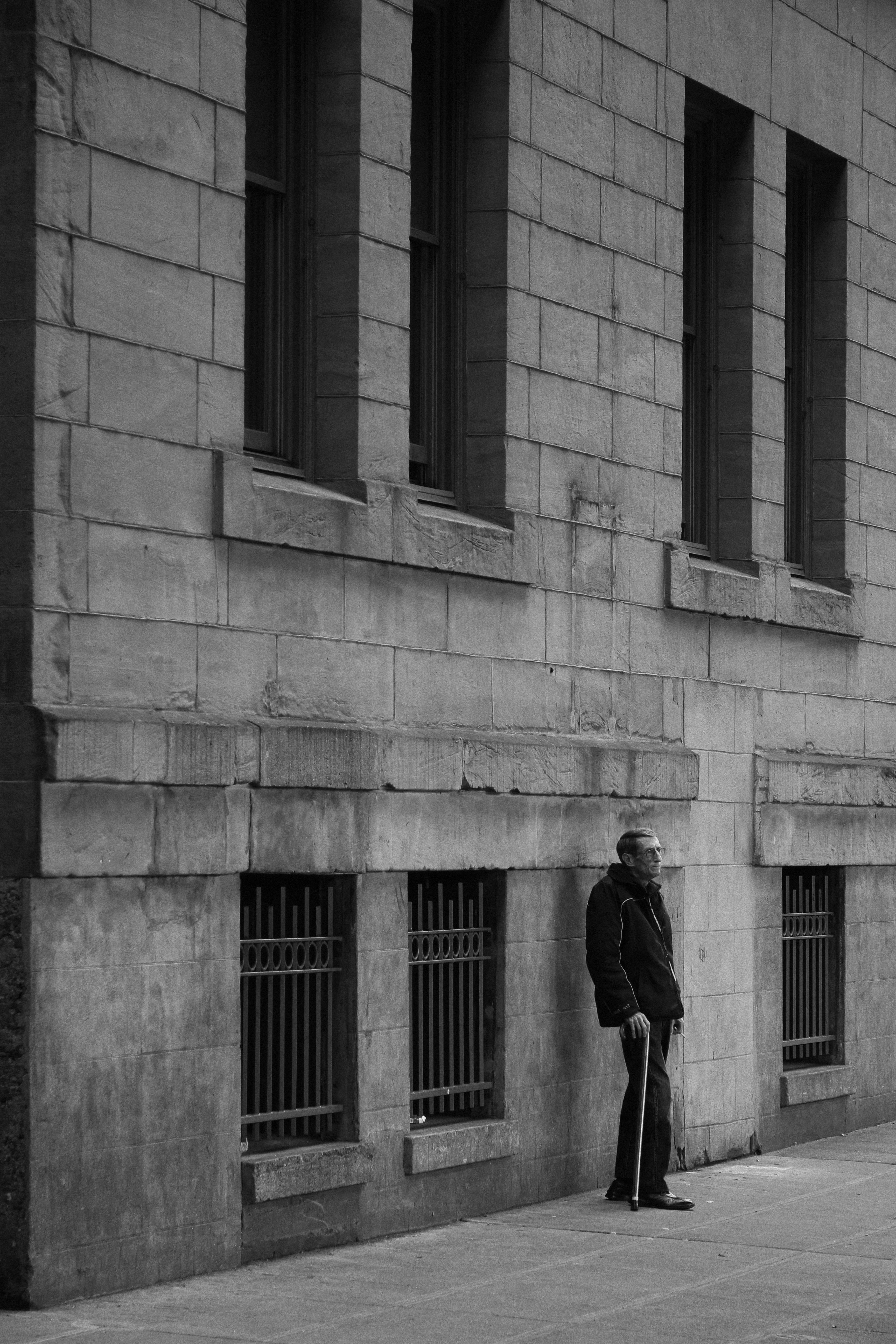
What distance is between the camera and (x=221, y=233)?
10.0 m

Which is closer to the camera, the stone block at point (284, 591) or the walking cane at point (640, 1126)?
the stone block at point (284, 591)

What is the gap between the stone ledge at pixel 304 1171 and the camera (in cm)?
983

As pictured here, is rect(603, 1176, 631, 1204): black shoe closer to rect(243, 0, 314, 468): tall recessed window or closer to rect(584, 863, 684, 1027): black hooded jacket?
rect(584, 863, 684, 1027): black hooded jacket

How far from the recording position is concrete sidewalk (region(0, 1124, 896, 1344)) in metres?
8.59

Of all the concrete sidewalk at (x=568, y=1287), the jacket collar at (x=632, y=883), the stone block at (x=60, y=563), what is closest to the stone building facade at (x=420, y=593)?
the stone block at (x=60, y=563)

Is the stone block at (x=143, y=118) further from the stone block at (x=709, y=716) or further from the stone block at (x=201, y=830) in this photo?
the stone block at (x=709, y=716)

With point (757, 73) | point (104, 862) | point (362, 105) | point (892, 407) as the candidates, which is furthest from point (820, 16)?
point (104, 862)

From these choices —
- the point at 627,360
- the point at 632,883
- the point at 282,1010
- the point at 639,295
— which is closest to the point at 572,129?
the point at 639,295

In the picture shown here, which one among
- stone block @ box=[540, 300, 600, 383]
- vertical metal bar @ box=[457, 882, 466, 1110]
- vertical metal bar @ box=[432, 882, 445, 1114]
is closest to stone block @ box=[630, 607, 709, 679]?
stone block @ box=[540, 300, 600, 383]

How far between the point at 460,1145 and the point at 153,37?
534cm

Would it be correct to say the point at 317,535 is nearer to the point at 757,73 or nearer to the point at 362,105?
the point at 362,105

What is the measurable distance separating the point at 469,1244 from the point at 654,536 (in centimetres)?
451

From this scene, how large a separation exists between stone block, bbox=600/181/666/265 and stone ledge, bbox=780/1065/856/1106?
16.8 ft

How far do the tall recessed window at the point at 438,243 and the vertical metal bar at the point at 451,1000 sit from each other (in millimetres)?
2224
